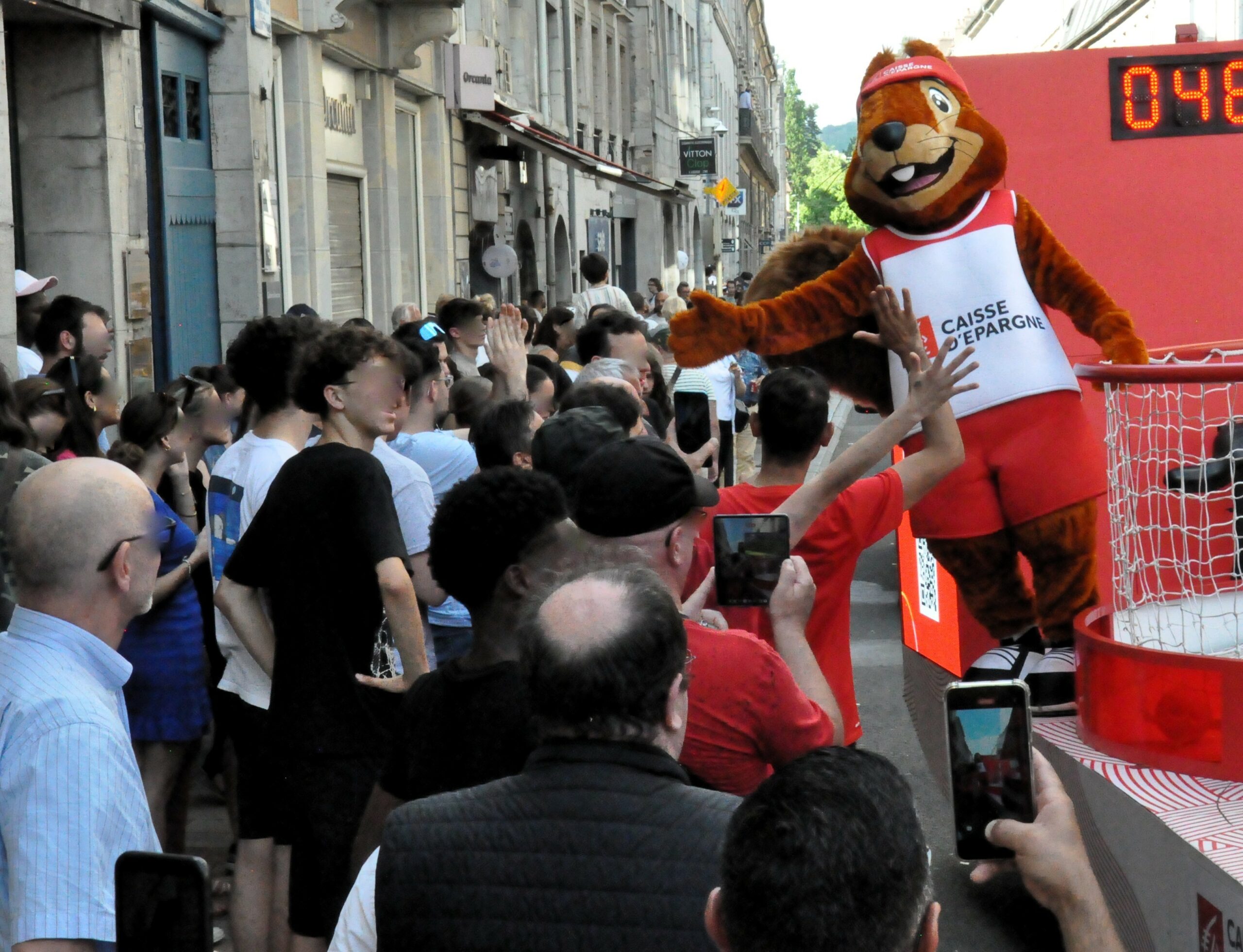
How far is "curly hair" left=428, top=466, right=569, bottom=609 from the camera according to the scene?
114 inches

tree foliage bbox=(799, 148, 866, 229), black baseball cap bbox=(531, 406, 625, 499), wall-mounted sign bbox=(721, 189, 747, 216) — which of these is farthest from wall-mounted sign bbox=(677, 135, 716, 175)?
tree foliage bbox=(799, 148, 866, 229)

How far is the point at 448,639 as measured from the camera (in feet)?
15.9

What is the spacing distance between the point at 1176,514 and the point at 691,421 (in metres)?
3.08

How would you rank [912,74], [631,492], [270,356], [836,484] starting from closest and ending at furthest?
[631,492], [836,484], [270,356], [912,74]

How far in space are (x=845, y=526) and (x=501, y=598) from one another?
1.24m

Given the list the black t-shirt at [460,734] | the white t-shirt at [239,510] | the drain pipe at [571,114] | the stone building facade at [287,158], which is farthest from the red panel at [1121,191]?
the drain pipe at [571,114]

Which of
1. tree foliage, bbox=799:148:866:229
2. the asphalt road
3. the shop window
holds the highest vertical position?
tree foliage, bbox=799:148:866:229

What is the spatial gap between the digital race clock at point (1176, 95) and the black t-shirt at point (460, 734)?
4.19 metres

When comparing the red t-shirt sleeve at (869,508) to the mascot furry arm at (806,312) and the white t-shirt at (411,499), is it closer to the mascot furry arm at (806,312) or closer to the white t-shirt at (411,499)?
the white t-shirt at (411,499)

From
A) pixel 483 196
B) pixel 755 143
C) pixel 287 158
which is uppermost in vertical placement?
pixel 755 143

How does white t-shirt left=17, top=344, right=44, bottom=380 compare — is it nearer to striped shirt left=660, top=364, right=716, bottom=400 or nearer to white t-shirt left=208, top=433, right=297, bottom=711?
white t-shirt left=208, top=433, right=297, bottom=711

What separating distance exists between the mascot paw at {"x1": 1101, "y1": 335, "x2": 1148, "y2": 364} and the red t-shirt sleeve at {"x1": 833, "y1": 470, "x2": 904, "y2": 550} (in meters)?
1.35

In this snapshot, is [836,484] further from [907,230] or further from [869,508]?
[907,230]

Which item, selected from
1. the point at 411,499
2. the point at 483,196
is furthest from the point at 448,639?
the point at 483,196
